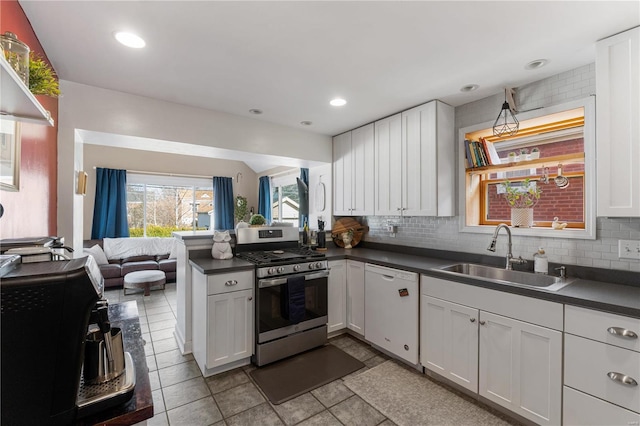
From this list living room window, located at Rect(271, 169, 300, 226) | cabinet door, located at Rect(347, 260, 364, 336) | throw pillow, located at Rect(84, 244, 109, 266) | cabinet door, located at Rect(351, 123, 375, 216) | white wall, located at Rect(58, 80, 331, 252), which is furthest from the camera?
living room window, located at Rect(271, 169, 300, 226)

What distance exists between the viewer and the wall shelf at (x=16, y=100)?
30.5 inches

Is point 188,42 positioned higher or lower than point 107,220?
higher

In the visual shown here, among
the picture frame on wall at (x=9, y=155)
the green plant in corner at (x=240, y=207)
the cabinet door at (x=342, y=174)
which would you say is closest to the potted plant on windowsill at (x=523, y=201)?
the cabinet door at (x=342, y=174)

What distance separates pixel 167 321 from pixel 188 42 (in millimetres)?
3194

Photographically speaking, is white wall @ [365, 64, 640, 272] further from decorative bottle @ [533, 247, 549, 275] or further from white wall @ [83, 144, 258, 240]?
white wall @ [83, 144, 258, 240]

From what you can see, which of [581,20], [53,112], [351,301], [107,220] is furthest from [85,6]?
[107,220]

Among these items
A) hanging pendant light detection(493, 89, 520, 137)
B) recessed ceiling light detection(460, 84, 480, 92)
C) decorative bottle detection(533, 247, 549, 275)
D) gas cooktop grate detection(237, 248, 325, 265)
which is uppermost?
recessed ceiling light detection(460, 84, 480, 92)

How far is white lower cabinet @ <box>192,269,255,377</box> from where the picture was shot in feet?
7.63

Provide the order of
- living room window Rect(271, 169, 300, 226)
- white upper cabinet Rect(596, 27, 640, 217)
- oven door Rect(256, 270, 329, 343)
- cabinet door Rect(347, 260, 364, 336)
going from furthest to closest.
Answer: living room window Rect(271, 169, 300, 226) → cabinet door Rect(347, 260, 364, 336) → oven door Rect(256, 270, 329, 343) → white upper cabinet Rect(596, 27, 640, 217)

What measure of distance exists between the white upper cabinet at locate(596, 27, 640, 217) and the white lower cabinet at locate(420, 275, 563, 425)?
77 centimetres

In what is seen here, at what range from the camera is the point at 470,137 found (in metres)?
2.81

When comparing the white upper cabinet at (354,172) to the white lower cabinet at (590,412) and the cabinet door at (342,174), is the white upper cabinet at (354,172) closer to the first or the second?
the cabinet door at (342,174)

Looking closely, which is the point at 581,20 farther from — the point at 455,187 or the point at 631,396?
the point at 631,396

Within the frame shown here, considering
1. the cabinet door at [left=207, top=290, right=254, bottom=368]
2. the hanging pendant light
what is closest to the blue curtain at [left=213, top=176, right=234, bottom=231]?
the cabinet door at [left=207, top=290, right=254, bottom=368]
